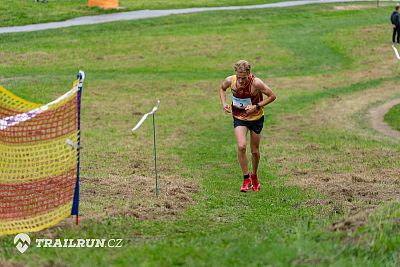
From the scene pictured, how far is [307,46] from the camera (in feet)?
123

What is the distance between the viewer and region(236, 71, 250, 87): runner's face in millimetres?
12891

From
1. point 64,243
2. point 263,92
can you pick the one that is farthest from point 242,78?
point 64,243

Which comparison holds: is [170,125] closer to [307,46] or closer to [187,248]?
[187,248]

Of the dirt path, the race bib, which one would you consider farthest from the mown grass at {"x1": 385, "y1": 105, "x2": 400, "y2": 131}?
the race bib

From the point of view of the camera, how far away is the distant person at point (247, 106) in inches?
517

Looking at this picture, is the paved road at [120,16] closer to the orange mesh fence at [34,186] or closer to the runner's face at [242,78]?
the orange mesh fence at [34,186]

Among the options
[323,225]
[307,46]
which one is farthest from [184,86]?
[323,225]

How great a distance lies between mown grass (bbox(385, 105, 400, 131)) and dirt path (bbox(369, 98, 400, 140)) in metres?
0.14

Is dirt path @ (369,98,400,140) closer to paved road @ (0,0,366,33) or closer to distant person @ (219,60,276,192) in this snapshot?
distant person @ (219,60,276,192)

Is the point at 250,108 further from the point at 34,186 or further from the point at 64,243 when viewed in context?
the point at 64,243

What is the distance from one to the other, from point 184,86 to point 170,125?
273 inches

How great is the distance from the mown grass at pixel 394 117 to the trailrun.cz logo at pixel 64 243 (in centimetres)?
1438

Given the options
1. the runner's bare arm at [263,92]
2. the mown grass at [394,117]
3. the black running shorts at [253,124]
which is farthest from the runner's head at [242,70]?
the mown grass at [394,117]

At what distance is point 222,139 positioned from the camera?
66.8ft
